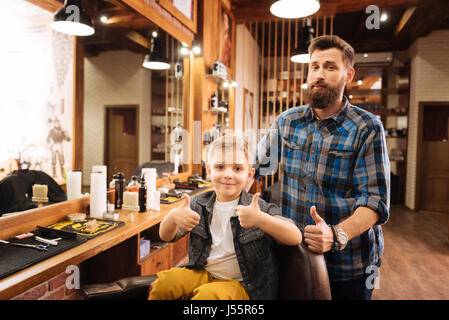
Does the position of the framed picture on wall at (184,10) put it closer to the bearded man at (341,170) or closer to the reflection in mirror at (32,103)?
the reflection in mirror at (32,103)

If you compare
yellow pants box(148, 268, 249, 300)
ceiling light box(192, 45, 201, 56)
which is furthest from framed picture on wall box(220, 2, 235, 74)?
yellow pants box(148, 268, 249, 300)

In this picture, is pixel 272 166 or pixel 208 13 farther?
pixel 208 13

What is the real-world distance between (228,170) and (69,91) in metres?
1.58

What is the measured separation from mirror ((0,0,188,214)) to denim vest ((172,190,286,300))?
119cm

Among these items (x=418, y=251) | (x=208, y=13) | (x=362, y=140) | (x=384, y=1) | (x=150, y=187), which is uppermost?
(x=384, y=1)

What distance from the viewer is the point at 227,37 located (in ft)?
17.2

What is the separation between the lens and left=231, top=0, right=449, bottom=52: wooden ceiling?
5.05 m

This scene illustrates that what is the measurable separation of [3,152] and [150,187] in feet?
3.35

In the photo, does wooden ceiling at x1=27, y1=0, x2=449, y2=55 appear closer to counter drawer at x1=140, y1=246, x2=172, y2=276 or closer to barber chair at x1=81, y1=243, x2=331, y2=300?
counter drawer at x1=140, y1=246, x2=172, y2=276

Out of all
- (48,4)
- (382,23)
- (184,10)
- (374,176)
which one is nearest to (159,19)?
(184,10)

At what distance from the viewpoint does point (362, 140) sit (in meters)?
1.36

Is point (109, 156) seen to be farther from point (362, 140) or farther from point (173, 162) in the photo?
point (362, 140)
